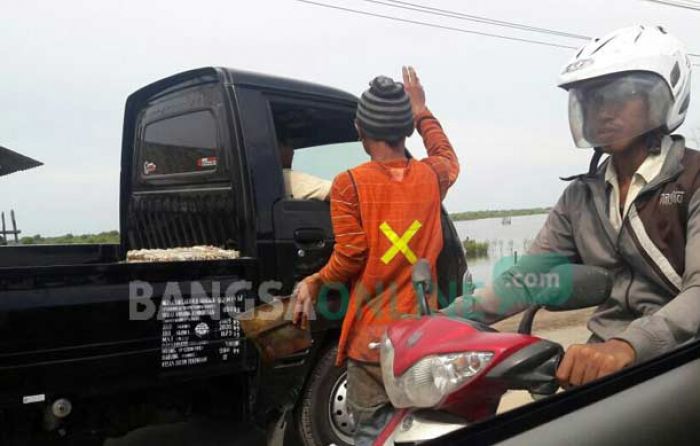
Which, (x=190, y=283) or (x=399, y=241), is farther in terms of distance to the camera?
(x=190, y=283)

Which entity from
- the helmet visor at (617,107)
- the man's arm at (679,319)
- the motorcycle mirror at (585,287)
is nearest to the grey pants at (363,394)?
the motorcycle mirror at (585,287)

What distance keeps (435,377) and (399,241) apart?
0.91m

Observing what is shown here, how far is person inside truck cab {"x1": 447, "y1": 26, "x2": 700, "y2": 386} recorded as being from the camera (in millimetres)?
1412

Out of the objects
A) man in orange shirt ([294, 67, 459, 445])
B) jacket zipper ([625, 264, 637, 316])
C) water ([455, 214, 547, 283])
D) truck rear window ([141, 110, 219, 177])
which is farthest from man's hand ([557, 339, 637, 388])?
truck rear window ([141, 110, 219, 177])

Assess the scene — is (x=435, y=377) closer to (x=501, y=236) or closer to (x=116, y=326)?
(x=501, y=236)

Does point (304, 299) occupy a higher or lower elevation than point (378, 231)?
lower

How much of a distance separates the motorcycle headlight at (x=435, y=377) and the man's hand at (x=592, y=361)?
5.9 inches

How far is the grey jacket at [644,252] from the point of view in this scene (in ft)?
4.50

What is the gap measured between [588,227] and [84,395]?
179 centimetres

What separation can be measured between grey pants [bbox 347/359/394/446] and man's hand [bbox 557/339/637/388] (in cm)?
75

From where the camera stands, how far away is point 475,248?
206cm

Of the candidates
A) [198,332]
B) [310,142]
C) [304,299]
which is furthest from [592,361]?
[310,142]

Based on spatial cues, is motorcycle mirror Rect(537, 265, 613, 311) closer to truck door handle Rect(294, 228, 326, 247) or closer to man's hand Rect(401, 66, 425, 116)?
man's hand Rect(401, 66, 425, 116)

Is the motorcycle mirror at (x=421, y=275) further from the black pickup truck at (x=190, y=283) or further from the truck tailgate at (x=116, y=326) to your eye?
the truck tailgate at (x=116, y=326)
